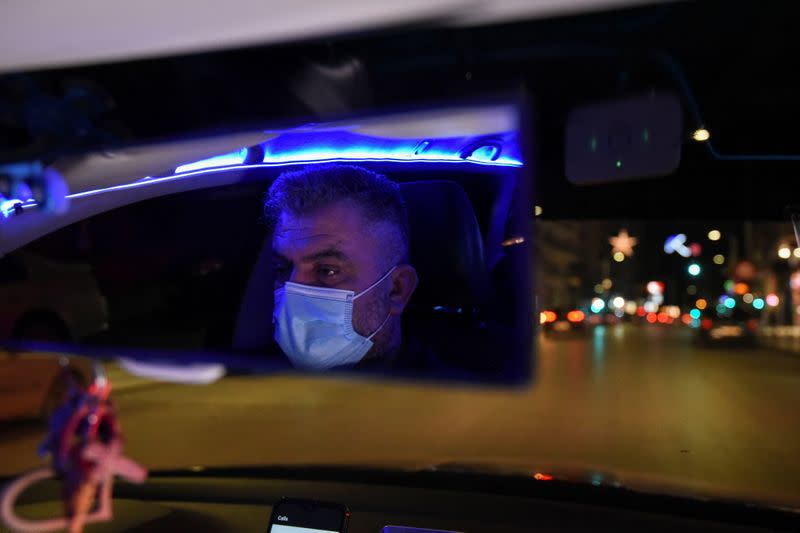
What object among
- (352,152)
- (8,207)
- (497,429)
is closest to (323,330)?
(352,152)

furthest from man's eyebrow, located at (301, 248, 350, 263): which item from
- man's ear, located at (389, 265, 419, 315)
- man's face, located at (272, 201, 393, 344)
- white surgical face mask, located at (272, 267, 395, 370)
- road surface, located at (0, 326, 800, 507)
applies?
road surface, located at (0, 326, 800, 507)

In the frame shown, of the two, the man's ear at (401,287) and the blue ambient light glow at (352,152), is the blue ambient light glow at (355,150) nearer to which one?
the blue ambient light glow at (352,152)

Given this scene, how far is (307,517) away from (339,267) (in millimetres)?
1420

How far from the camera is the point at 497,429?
7.87 m

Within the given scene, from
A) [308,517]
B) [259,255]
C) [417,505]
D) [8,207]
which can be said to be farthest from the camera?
[417,505]

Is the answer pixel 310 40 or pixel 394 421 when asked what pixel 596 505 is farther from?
pixel 394 421

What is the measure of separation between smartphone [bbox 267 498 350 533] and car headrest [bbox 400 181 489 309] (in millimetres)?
1253

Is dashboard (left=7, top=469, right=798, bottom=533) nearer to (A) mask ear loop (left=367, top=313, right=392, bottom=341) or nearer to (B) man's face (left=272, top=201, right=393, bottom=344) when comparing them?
(A) mask ear loop (left=367, top=313, right=392, bottom=341)

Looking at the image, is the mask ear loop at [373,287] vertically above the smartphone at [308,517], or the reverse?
the mask ear loop at [373,287]

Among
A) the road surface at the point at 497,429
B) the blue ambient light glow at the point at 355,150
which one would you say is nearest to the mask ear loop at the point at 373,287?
the road surface at the point at 497,429

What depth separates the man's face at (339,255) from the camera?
3145 millimetres

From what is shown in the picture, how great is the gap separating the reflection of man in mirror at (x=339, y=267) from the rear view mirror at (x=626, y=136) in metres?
0.94

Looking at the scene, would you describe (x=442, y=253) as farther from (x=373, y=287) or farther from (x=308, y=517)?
(x=308, y=517)

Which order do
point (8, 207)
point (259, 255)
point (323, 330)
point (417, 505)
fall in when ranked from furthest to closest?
point (417, 505)
point (259, 255)
point (8, 207)
point (323, 330)
